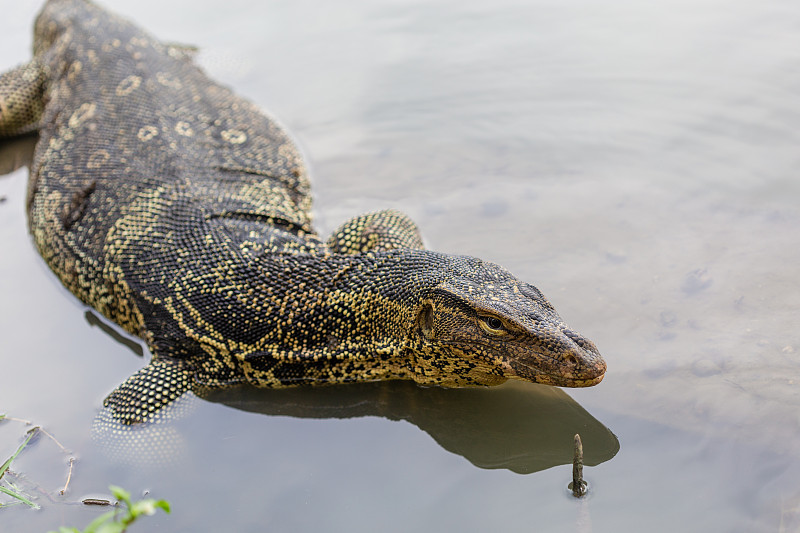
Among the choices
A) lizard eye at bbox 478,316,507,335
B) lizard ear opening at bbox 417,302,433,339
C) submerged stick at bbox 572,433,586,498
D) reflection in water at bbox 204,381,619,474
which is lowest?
reflection in water at bbox 204,381,619,474

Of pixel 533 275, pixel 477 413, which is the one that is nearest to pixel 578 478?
pixel 477 413

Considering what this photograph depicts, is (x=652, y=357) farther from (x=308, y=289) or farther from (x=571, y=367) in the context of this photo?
(x=308, y=289)

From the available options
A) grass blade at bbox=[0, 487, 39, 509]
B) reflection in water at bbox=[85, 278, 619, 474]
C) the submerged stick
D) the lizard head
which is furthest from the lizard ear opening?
grass blade at bbox=[0, 487, 39, 509]

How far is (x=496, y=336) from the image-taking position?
14.4 ft

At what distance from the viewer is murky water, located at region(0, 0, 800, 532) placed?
14.4ft

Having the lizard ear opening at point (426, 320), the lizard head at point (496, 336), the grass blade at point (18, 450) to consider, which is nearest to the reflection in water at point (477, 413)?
the lizard head at point (496, 336)

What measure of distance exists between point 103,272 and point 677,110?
18.3 ft

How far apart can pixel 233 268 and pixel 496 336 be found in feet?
6.26

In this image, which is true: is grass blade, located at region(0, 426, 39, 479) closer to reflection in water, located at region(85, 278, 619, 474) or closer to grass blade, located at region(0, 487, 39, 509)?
grass blade, located at region(0, 487, 39, 509)

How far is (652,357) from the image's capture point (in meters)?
5.02

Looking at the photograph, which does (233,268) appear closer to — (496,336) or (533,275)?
(496,336)

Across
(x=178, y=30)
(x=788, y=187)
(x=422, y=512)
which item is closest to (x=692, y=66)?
(x=788, y=187)

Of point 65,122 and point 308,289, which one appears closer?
point 308,289

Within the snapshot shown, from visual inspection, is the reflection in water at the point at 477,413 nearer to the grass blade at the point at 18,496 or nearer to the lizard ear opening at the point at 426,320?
the lizard ear opening at the point at 426,320
